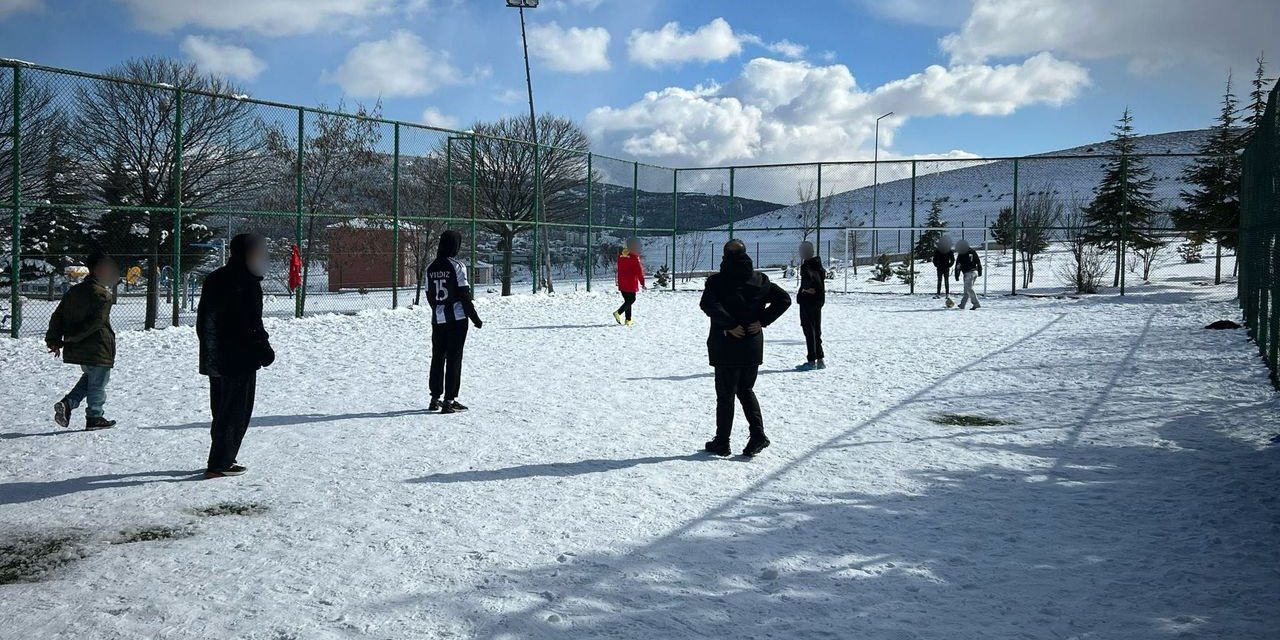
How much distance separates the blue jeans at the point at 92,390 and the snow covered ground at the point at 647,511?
28 cm

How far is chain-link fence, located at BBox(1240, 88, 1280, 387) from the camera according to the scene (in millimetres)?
9945

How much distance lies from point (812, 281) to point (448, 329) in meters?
5.23

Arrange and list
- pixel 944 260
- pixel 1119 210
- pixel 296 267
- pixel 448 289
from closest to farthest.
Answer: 1. pixel 448 289
2. pixel 296 267
3. pixel 944 260
4. pixel 1119 210

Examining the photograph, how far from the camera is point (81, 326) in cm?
770

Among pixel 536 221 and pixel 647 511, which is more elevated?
pixel 536 221

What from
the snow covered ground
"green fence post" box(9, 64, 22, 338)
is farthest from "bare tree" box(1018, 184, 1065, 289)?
"green fence post" box(9, 64, 22, 338)

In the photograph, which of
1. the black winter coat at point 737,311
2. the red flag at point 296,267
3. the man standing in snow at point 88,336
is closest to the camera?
the black winter coat at point 737,311

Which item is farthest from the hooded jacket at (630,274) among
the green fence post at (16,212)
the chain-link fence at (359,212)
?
the green fence post at (16,212)

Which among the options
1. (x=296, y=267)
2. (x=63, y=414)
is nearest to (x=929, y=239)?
(x=296, y=267)

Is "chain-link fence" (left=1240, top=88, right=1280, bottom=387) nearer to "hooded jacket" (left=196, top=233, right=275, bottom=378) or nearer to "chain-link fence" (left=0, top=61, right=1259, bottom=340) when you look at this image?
"chain-link fence" (left=0, top=61, right=1259, bottom=340)

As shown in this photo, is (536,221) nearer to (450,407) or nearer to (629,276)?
(629,276)

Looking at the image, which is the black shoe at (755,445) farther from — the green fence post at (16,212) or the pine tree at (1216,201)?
the pine tree at (1216,201)

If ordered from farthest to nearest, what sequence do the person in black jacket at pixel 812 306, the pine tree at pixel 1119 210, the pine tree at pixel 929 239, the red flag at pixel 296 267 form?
the pine tree at pixel 929 239, the pine tree at pixel 1119 210, the red flag at pixel 296 267, the person in black jacket at pixel 812 306

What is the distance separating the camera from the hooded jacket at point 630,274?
1822 centimetres
